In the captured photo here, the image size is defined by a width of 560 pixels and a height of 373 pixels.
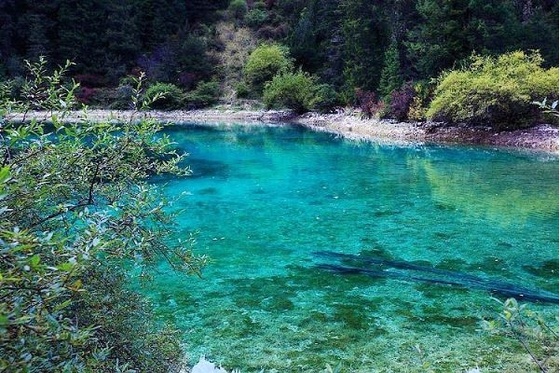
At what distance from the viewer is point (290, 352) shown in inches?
245

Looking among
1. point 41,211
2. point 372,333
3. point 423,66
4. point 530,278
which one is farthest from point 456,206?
point 423,66

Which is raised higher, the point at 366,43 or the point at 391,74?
the point at 366,43

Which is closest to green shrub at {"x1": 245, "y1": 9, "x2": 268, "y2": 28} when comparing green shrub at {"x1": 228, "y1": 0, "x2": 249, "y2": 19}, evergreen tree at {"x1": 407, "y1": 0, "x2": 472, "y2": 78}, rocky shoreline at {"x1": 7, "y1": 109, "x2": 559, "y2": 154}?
green shrub at {"x1": 228, "y1": 0, "x2": 249, "y2": 19}

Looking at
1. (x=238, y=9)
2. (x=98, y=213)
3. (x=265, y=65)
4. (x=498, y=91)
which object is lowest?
(x=98, y=213)

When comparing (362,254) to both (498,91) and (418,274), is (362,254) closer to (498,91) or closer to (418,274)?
(418,274)

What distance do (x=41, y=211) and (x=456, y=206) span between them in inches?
459

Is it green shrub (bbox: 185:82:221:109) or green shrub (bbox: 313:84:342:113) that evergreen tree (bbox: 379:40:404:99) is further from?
green shrub (bbox: 185:82:221:109)

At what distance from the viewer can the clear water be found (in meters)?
6.30

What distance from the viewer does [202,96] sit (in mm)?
41094

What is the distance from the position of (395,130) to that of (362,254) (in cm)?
1851

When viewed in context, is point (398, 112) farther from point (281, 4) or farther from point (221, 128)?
point (281, 4)

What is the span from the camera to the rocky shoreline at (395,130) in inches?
882

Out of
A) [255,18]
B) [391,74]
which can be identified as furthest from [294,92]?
[255,18]

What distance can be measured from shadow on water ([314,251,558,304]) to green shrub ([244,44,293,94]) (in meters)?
32.4
